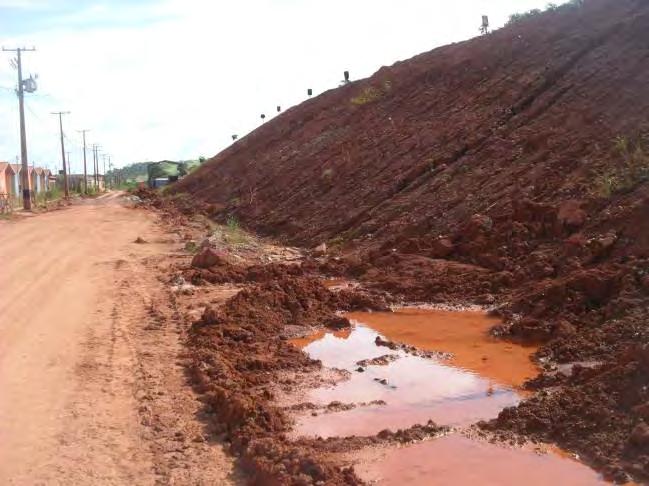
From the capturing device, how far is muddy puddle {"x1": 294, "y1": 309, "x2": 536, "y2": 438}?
19.1 feet

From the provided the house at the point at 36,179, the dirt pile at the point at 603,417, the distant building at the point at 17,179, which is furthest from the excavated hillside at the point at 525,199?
the house at the point at 36,179

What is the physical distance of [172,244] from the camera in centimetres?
1784

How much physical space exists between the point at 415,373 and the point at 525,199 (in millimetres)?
5811

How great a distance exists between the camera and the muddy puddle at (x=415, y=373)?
19.1 ft

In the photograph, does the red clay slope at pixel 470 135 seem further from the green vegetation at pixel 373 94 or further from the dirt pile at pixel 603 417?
the dirt pile at pixel 603 417

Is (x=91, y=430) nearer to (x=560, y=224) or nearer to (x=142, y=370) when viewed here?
(x=142, y=370)

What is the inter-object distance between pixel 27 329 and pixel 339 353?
12.5 ft

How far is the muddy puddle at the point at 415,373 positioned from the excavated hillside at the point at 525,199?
0.44 metres

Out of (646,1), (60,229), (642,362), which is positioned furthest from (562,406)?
(60,229)

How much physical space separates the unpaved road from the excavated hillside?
2755mm

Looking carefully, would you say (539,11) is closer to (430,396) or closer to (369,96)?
(369,96)

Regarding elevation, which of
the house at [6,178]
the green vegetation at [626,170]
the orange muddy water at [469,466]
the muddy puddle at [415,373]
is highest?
the house at [6,178]

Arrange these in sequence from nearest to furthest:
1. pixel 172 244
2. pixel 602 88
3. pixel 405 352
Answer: pixel 405 352 < pixel 602 88 < pixel 172 244

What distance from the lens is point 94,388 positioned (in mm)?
6184
